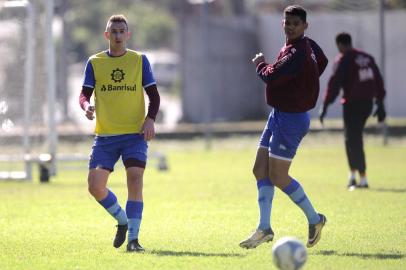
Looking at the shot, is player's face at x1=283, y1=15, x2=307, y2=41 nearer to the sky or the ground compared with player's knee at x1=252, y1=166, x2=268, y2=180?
nearer to the sky

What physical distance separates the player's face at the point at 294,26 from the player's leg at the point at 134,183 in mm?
1643

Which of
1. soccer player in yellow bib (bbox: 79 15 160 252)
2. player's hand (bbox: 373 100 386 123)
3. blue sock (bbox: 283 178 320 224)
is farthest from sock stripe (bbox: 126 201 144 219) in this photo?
player's hand (bbox: 373 100 386 123)

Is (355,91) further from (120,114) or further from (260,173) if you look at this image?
(120,114)

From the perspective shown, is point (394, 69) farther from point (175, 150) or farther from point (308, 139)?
point (175, 150)

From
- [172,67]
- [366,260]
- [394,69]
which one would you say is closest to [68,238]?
[366,260]

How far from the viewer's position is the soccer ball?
841 centimetres

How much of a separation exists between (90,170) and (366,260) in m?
2.64

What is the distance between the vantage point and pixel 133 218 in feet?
34.0

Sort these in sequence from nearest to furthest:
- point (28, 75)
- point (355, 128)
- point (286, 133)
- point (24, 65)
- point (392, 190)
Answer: point (286, 133) → point (392, 190) → point (355, 128) → point (28, 75) → point (24, 65)

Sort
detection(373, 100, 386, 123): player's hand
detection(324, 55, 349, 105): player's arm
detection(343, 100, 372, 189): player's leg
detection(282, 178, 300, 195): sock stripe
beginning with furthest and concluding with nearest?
detection(373, 100, 386, 123): player's hand < detection(343, 100, 372, 189): player's leg < detection(324, 55, 349, 105): player's arm < detection(282, 178, 300, 195): sock stripe

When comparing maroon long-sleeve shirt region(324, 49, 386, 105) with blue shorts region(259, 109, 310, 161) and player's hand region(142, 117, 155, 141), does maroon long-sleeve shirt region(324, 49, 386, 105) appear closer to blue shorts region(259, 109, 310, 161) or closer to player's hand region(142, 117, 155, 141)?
blue shorts region(259, 109, 310, 161)

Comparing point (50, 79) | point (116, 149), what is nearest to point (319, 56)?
point (116, 149)

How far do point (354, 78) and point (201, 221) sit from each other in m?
4.87

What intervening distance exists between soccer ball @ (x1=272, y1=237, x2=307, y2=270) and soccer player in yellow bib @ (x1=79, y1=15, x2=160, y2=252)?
7.38 feet
